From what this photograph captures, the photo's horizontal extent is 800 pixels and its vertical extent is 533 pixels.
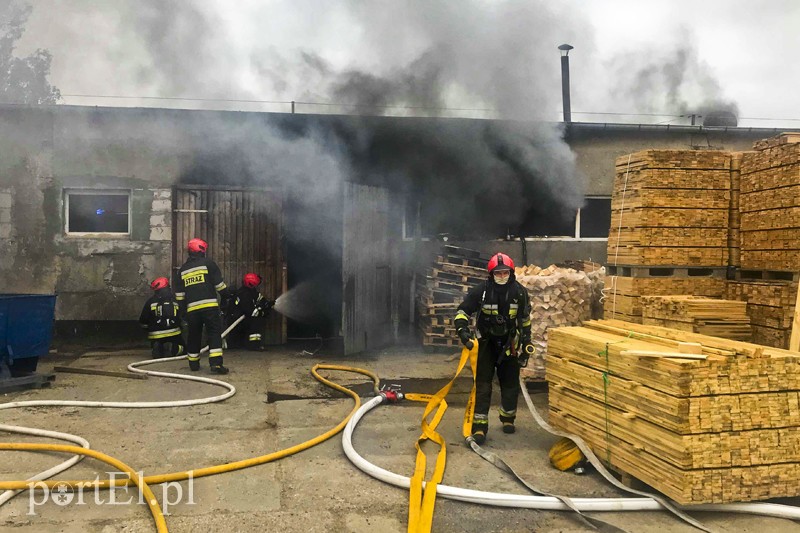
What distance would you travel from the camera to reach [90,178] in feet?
29.7

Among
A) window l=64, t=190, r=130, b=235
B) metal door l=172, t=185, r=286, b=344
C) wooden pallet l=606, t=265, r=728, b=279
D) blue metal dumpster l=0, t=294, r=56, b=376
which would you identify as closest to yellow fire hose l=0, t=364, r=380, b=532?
blue metal dumpster l=0, t=294, r=56, b=376

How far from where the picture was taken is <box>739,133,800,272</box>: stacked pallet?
513cm

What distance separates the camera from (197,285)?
756 cm

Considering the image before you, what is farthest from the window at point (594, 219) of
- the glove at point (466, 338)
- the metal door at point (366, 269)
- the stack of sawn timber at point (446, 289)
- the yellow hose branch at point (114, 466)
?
the yellow hose branch at point (114, 466)

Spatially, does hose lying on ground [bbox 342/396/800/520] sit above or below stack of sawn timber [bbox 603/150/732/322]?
below

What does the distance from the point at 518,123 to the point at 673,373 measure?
682 centimetres

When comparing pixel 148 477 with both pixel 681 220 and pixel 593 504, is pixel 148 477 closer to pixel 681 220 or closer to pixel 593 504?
pixel 593 504

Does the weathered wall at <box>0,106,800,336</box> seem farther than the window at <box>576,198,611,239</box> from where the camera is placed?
No

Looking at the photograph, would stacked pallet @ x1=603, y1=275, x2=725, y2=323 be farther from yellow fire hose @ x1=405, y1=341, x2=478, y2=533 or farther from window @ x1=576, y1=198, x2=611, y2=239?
window @ x1=576, y1=198, x2=611, y2=239

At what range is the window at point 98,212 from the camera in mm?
9180

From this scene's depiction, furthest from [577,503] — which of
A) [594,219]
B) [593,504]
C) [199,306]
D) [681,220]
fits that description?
[594,219]

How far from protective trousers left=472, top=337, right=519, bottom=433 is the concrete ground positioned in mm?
297

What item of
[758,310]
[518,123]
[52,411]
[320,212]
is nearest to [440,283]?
[320,212]

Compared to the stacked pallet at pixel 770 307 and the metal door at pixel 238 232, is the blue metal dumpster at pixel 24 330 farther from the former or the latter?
the stacked pallet at pixel 770 307
